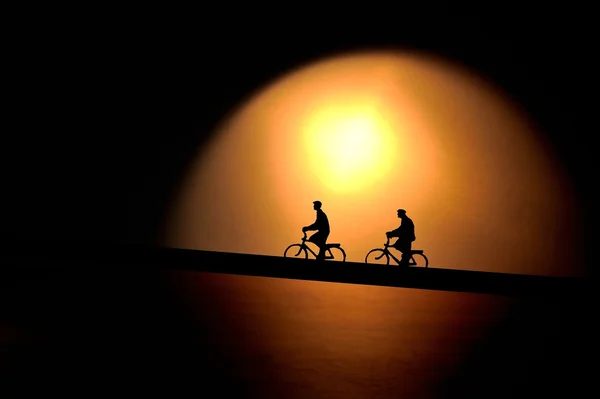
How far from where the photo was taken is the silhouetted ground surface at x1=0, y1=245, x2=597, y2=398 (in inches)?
148

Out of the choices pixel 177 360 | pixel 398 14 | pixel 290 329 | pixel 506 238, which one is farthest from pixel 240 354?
pixel 398 14

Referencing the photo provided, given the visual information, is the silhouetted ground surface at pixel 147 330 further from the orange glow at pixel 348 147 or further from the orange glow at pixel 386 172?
the orange glow at pixel 348 147

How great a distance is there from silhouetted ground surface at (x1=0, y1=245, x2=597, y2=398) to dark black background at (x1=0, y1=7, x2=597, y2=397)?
10.9 ft

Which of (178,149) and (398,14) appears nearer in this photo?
(398,14)

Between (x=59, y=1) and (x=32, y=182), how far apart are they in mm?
3680

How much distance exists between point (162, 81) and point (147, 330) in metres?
8.23

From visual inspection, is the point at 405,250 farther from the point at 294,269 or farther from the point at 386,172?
the point at 386,172

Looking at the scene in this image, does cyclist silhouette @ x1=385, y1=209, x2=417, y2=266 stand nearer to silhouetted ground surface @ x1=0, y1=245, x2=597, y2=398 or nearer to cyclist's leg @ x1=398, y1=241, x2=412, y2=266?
cyclist's leg @ x1=398, y1=241, x2=412, y2=266

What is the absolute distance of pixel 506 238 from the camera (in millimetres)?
10820

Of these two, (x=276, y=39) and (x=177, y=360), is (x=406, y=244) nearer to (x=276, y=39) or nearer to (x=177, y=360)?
(x=276, y=39)

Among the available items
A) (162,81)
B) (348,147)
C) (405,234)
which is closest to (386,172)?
(348,147)

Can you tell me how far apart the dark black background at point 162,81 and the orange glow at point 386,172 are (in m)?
0.35

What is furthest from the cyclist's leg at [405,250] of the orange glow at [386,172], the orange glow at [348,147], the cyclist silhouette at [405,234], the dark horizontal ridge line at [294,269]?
the orange glow at [348,147]

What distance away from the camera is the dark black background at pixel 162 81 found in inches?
414
